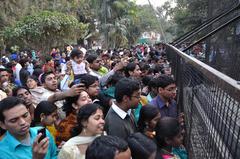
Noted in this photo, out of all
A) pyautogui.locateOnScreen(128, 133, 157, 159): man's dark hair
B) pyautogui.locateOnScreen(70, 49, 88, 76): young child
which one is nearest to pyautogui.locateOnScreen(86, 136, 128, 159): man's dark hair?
pyautogui.locateOnScreen(128, 133, 157, 159): man's dark hair

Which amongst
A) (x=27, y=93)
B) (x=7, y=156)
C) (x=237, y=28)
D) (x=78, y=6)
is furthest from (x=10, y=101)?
(x=78, y=6)

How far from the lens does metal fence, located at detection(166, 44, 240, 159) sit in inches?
74.3

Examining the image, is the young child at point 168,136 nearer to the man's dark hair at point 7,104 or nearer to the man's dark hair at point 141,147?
the man's dark hair at point 141,147

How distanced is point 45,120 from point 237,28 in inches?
140

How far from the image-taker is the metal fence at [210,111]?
1.89 metres

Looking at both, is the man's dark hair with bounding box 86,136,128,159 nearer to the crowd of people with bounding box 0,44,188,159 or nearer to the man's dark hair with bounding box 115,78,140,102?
the crowd of people with bounding box 0,44,188,159

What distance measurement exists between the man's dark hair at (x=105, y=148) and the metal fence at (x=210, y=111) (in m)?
0.69

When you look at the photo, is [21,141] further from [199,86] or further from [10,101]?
[199,86]

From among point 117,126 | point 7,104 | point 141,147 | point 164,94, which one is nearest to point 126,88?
point 117,126

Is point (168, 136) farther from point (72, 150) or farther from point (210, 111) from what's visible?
point (72, 150)

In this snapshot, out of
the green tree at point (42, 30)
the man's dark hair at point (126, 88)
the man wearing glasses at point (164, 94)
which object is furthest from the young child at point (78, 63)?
the green tree at point (42, 30)

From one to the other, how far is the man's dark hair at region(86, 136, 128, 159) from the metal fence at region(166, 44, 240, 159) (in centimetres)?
69

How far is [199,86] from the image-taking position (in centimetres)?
365

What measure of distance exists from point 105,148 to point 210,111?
4.03ft
